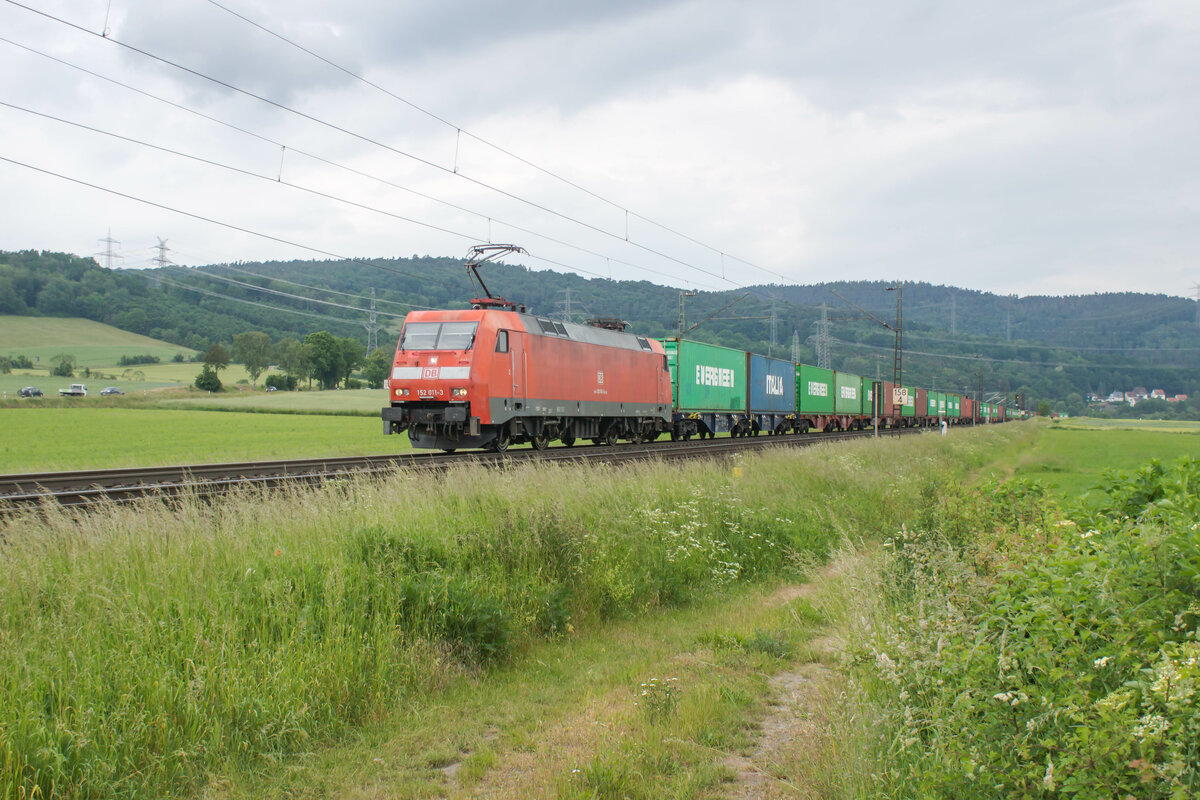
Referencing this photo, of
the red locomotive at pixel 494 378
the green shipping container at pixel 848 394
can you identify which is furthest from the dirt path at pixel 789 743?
the green shipping container at pixel 848 394

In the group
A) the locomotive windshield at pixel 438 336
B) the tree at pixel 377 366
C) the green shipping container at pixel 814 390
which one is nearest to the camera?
the locomotive windshield at pixel 438 336

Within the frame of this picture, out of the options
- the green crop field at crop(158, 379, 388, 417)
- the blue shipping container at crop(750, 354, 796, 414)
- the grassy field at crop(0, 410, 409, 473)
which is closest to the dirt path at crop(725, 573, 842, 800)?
the grassy field at crop(0, 410, 409, 473)

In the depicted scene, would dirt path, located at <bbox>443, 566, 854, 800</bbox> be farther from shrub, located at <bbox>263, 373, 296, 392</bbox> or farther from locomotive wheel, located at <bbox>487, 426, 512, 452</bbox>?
shrub, located at <bbox>263, 373, 296, 392</bbox>

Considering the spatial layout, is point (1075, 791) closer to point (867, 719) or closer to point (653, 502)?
point (867, 719)

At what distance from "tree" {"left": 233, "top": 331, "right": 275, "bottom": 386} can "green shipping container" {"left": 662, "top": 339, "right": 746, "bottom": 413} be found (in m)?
74.0

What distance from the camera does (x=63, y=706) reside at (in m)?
4.39

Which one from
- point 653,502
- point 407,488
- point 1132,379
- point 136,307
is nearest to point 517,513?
point 407,488

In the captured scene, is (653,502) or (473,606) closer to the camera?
(473,606)

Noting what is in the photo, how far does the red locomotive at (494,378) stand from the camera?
19.4 meters

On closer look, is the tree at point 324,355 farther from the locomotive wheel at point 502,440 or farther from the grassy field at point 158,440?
the locomotive wheel at point 502,440

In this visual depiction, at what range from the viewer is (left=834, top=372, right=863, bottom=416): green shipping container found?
4916 centimetres

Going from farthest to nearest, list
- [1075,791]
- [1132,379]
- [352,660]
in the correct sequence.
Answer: [1132,379] → [352,660] → [1075,791]

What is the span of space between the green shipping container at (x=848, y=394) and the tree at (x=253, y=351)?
235 feet

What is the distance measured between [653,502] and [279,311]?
119280 millimetres
